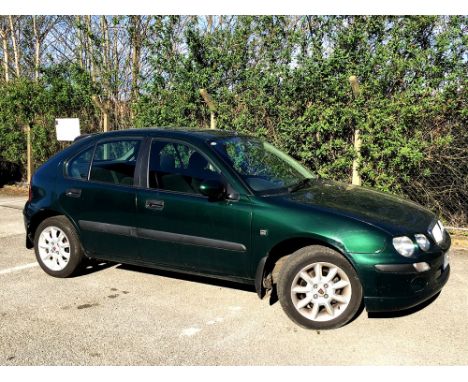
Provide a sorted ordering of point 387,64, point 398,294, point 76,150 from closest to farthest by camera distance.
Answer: point 398,294
point 76,150
point 387,64

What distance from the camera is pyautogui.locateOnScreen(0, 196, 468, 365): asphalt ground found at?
3285mm

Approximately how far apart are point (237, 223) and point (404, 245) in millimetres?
1323

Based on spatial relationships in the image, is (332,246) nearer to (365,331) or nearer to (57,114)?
(365,331)

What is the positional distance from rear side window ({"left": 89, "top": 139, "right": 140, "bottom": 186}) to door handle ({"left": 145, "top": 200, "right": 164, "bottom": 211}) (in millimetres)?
312

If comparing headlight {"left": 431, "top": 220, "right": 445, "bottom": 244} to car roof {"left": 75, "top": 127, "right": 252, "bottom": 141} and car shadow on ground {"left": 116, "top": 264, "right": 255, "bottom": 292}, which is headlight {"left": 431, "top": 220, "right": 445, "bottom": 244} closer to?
car shadow on ground {"left": 116, "top": 264, "right": 255, "bottom": 292}

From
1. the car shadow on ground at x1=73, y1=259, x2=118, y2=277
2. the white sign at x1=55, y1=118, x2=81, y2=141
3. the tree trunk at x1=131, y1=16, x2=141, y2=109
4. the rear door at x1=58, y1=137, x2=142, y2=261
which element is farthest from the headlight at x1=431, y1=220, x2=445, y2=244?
the white sign at x1=55, y1=118, x2=81, y2=141

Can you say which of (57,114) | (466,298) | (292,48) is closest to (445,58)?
(292,48)

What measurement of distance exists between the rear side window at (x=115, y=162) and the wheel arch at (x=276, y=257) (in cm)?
153

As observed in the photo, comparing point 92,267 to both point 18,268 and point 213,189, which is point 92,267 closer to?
point 18,268

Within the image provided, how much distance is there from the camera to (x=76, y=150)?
16.4ft

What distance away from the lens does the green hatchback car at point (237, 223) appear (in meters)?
3.60

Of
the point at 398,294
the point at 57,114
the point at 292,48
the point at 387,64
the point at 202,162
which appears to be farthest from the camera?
the point at 57,114

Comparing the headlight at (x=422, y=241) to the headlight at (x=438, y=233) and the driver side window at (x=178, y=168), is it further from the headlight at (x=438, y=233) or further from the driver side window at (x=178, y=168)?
the driver side window at (x=178, y=168)

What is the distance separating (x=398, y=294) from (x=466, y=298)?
1339 millimetres
